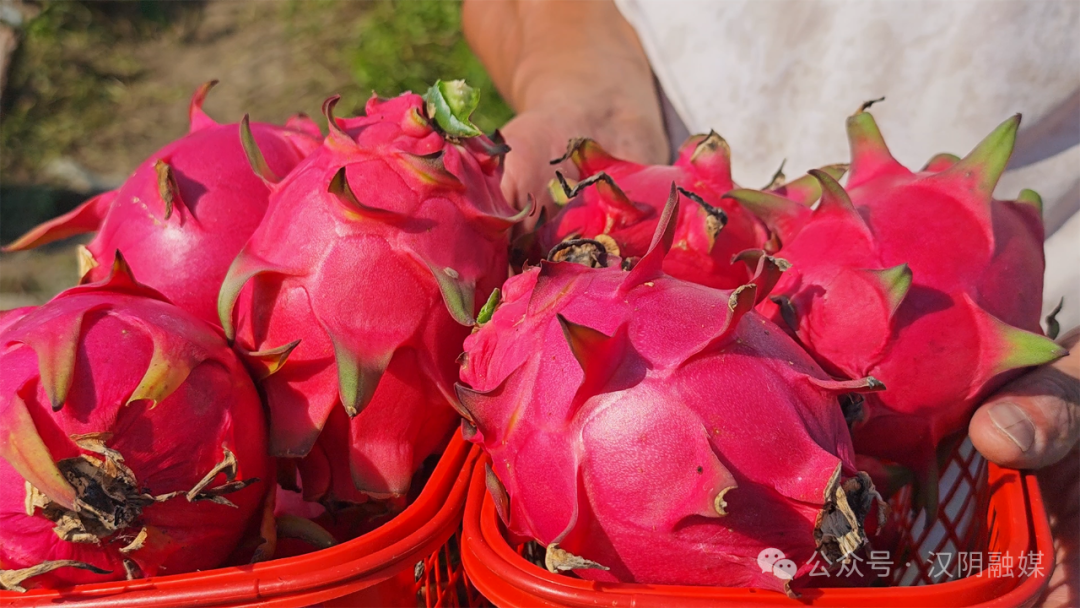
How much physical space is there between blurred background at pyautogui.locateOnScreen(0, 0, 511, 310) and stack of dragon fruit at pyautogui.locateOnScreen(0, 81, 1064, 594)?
3316 millimetres

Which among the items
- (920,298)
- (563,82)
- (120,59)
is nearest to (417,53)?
(120,59)

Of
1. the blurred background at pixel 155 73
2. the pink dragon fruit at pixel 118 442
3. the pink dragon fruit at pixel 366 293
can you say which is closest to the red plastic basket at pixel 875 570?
the pink dragon fruit at pixel 366 293

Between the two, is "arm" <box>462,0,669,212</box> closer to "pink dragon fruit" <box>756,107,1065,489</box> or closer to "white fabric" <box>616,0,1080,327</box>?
"white fabric" <box>616,0,1080,327</box>

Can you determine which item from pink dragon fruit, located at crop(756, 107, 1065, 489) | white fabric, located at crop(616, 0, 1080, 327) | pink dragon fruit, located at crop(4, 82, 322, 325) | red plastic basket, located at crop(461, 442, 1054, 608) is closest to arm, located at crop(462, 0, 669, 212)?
white fabric, located at crop(616, 0, 1080, 327)

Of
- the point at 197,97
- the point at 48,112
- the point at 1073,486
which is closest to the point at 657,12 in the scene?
the point at 197,97

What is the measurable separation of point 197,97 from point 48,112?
4.81 meters

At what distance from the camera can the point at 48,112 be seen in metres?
5.64

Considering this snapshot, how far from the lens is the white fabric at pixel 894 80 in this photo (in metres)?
2.14

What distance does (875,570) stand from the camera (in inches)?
46.3

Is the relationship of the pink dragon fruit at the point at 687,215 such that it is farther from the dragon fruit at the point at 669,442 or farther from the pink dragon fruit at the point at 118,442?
the pink dragon fruit at the point at 118,442

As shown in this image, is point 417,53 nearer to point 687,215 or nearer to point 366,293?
point 687,215

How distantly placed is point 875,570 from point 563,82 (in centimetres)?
193

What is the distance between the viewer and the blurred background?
507 cm

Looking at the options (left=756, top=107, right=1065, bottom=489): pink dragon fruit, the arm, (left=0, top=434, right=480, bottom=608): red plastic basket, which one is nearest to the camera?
(left=0, top=434, right=480, bottom=608): red plastic basket
